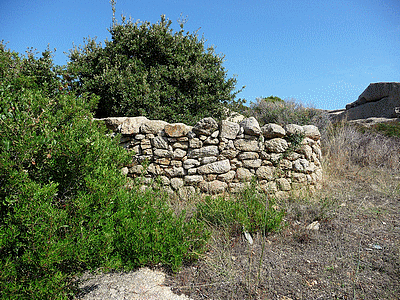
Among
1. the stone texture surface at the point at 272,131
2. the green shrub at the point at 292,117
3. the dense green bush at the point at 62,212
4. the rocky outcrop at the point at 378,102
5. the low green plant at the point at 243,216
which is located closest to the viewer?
the dense green bush at the point at 62,212

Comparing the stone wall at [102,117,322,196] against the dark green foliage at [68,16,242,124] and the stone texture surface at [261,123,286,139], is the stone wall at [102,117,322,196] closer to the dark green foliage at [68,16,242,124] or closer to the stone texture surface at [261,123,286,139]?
the stone texture surface at [261,123,286,139]

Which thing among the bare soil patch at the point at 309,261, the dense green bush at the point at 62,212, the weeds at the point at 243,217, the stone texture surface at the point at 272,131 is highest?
the stone texture surface at the point at 272,131

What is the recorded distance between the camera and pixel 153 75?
7.03 m

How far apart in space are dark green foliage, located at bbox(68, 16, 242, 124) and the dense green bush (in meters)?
3.69

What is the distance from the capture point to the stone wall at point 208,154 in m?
5.17

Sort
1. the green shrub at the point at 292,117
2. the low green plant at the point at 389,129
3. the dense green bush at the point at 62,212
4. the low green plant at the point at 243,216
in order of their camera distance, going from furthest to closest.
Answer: the low green plant at the point at 389,129 → the green shrub at the point at 292,117 → the low green plant at the point at 243,216 → the dense green bush at the point at 62,212

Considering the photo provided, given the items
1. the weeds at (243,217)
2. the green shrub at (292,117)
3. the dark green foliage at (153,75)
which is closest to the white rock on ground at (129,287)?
the weeds at (243,217)

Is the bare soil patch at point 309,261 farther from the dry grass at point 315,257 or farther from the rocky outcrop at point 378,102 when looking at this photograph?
the rocky outcrop at point 378,102

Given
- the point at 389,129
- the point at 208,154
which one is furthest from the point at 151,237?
the point at 389,129

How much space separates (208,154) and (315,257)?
102 inches

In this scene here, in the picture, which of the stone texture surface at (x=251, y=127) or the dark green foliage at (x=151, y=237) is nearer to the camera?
the dark green foliage at (x=151, y=237)

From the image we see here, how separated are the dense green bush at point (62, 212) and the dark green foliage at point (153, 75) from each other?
145 inches

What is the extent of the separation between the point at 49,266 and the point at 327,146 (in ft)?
25.0

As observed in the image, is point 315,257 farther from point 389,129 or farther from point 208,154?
point 389,129
